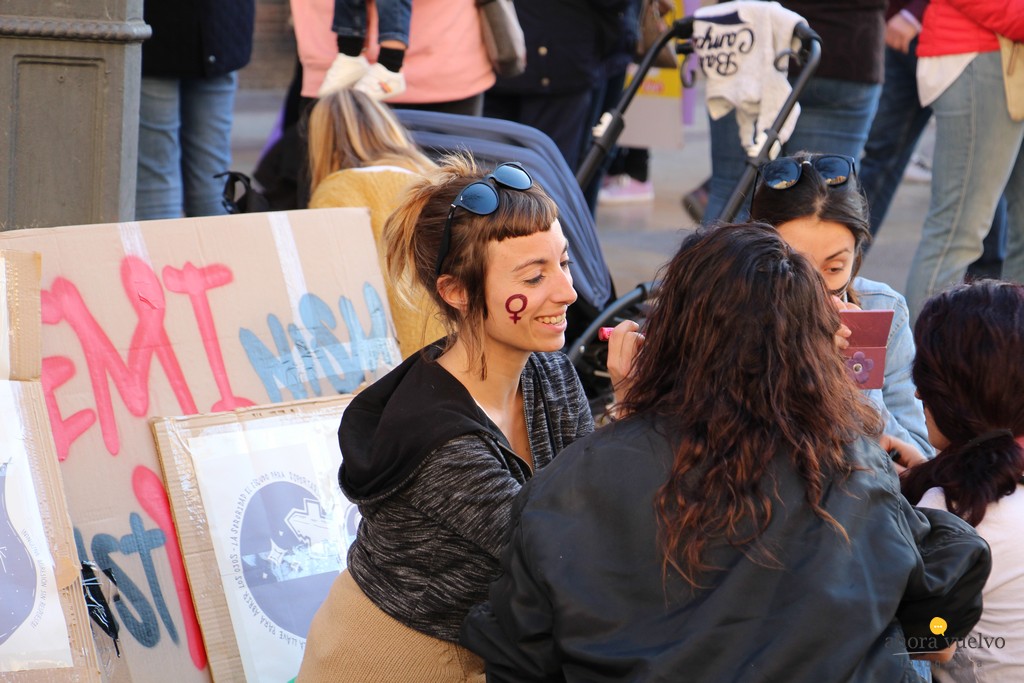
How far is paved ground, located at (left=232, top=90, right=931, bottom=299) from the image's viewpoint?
6.28 meters

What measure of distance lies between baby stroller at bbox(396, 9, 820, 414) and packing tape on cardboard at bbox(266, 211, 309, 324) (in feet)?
2.18

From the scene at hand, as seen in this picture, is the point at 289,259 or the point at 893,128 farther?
the point at 893,128

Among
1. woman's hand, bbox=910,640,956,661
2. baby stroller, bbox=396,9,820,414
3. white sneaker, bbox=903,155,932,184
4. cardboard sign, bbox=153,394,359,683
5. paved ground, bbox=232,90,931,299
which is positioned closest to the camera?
woman's hand, bbox=910,640,956,661

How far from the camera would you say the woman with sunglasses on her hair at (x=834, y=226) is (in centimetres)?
275

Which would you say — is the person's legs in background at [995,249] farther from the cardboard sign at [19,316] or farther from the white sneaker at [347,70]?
the cardboard sign at [19,316]

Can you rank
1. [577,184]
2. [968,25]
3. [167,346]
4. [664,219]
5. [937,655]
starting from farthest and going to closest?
[664,219]
[968,25]
[577,184]
[167,346]
[937,655]

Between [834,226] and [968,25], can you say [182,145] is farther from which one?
[968,25]

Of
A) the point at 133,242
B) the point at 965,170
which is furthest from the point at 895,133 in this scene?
the point at 133,242

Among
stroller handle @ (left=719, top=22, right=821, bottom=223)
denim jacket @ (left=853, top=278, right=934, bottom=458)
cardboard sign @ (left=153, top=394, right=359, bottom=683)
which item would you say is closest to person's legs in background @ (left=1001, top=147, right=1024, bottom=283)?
stroller handle @ (left=719, top=22, right=821, bottom=223)

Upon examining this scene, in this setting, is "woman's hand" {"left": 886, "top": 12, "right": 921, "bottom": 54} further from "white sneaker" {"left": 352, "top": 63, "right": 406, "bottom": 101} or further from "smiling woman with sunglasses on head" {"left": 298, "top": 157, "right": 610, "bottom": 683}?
"smiling woman with sunglasses on head" {"left": 298, "top": 157, "right": 610, "bottom": 683}

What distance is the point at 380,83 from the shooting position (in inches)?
158

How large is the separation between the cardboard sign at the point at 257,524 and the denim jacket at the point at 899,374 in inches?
52.1

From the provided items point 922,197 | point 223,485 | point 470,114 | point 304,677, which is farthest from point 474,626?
point 922,197

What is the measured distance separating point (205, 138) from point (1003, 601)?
3314mm
